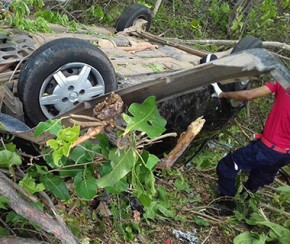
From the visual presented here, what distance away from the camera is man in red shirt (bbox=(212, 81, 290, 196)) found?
422 cm

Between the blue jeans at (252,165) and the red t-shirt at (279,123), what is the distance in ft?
0.37

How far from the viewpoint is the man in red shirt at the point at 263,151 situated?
4223mm

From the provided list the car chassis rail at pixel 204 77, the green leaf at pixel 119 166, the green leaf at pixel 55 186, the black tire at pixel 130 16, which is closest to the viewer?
the car chassis rail at pixel 204 77

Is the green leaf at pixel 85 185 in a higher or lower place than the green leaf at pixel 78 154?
lower

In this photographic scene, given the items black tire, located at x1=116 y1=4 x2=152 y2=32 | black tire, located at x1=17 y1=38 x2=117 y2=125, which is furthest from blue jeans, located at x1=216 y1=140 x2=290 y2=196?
black tire, located at x1=116 y1=4 x2=152 y2=32

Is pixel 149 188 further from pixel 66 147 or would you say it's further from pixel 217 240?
pixel 217 240

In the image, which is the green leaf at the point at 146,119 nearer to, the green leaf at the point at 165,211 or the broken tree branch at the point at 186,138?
the broken tree branch at the point at 186,138

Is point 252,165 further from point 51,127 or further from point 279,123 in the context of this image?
point 51,127

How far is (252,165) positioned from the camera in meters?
4.72

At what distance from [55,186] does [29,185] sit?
7.6 inches

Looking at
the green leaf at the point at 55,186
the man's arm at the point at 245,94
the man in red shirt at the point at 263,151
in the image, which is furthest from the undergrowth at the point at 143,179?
the man's arm at the point at 245,94

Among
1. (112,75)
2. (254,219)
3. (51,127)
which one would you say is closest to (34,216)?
(51,127)

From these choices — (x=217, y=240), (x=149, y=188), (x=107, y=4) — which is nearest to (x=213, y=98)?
(x=217, y=240)

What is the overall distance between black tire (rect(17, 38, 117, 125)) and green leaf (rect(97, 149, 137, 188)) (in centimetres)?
114
